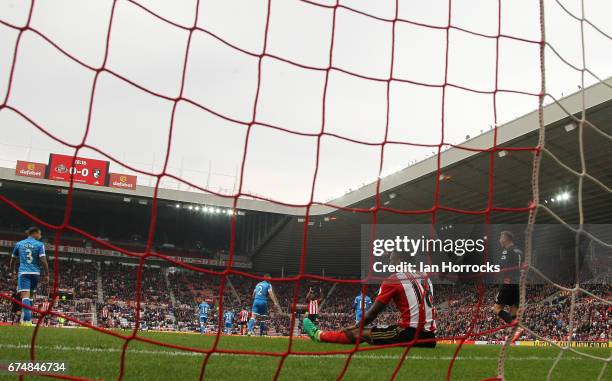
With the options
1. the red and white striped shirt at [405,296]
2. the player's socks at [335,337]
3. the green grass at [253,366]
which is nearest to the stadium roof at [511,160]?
the red and white striped shirt at [405,296]

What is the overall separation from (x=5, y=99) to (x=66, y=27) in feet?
4.23

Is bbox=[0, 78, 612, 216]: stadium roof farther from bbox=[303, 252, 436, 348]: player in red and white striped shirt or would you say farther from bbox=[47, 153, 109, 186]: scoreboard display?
bbox=[47, 153, 109, 186]: scoreboard display

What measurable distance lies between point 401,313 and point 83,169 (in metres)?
25.4

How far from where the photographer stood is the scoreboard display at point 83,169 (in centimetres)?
2731

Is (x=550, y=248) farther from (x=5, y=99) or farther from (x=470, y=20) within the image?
(x=5, y=99)

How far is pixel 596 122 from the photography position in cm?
1455

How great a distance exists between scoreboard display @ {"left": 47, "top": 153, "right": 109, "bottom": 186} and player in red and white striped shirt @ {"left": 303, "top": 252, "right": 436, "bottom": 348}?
24.1 metres

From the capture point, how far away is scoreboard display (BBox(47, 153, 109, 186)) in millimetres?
27312

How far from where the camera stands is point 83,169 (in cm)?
2766

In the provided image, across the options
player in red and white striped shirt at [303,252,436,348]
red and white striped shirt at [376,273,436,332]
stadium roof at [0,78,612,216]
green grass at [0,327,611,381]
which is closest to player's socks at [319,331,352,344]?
player in red and white striped shirt at [303,252,436,348]

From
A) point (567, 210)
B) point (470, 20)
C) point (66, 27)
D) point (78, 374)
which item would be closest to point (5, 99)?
point (66, 27)

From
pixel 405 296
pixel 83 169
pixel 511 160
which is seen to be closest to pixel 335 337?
pixel 405 296

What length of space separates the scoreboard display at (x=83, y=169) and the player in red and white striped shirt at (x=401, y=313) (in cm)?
2411

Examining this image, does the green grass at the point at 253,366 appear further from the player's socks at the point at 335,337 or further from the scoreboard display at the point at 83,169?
the scoreboard display at the point at 83,169
